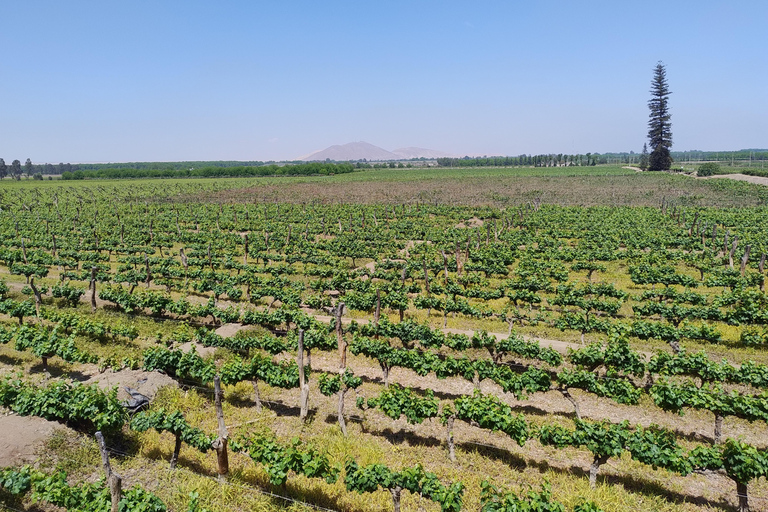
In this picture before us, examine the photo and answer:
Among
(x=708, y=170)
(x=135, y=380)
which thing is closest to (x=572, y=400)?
(x=135, y=380)

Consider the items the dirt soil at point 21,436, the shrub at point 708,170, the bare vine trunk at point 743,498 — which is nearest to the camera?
the bare vine trunk at point 743,498

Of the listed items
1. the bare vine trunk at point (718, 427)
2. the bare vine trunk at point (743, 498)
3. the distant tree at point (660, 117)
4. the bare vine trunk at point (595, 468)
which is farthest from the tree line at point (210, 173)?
the bare vine trunk at point (743, 498)

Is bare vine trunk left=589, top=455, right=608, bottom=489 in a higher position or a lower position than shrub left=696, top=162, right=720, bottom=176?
lower

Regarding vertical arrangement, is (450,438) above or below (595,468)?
above

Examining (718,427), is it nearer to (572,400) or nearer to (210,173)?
(572,400)

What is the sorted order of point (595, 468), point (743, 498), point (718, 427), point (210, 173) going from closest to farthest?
point (743, 498), point (595, 468), point (718, 427), point (210, 173)

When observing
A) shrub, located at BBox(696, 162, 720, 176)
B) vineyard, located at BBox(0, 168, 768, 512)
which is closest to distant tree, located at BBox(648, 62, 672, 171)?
shrub, located at BBox(696, 162, 720, 176)

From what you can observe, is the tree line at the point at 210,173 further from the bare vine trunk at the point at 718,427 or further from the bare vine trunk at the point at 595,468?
the bare vine trunk at the point at 595,468

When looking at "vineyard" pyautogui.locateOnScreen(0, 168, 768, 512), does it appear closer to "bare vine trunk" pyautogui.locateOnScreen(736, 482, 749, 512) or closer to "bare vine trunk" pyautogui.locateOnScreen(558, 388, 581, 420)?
"bare vine trunk" pyautogui.locateOnScreen(558, 388, 581, 420)

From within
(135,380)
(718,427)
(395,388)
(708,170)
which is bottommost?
(718,427)
